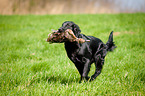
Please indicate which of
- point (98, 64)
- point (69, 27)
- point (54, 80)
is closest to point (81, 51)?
point (69, 27)

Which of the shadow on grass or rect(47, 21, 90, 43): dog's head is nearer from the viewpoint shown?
rect(47, 21, 90, 43): dog's head

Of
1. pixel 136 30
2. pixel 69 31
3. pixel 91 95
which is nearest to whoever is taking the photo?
pixel 69 31

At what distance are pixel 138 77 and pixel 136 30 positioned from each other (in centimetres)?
588

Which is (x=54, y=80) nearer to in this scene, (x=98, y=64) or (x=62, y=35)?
(x=98, y=64)

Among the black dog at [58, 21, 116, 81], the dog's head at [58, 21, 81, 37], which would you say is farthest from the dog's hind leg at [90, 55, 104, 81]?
the dog's head at [58, 21, 81, 37]

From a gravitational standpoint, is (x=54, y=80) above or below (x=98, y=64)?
below

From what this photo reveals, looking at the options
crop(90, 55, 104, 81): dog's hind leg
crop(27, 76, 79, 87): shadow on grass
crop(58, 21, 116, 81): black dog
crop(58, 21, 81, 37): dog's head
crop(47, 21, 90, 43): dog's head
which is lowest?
crop(27, 76, 79, 87): shadow on grass

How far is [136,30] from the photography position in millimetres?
8680

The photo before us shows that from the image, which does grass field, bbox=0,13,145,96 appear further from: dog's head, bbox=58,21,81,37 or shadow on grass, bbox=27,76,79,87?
dog's head, bbox=58,21,81,37

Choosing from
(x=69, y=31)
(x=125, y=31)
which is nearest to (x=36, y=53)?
(x=69, y=31)

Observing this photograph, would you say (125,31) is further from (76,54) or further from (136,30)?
(76,54)

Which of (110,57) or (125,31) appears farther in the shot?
(125,31)

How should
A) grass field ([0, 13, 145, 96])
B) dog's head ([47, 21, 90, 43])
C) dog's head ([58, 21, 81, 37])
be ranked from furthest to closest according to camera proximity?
grass field ([0, 13, 145, 96]) → dog's head ([58, 21, 81, 37]) → dog's head ([47, 21, 90, 43])

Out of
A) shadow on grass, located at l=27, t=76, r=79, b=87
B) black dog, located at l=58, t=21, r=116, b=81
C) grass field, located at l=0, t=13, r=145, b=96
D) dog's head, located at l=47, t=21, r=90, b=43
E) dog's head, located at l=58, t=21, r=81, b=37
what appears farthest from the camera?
shadow on grass, located at l=27, t=76, r=79, b=87
